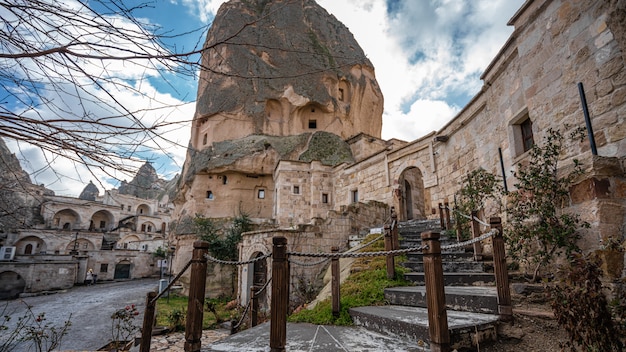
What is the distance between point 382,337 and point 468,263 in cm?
326

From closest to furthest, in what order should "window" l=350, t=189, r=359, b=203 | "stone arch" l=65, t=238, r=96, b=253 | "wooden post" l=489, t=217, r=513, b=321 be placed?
"wooden post" l=489, t=217, r=513, b=321 → "window" l=350, t=189, r=359, b=203 → "stone arch" l=65, t=238, r=96, b=253

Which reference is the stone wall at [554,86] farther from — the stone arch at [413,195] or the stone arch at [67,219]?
the stone arch at [67,219]

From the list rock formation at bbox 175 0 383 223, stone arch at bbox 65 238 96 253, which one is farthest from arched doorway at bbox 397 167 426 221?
stone arch at bbox 65 238 96 253

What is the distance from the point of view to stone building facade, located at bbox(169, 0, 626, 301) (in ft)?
12.0

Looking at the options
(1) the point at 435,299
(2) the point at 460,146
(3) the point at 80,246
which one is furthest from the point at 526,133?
(3) the point at 80,246

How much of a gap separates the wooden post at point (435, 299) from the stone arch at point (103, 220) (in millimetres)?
51920

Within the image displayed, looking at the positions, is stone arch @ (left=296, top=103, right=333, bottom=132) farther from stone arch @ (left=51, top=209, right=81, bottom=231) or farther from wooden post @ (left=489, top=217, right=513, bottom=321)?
stone arch @ (left=51, top=209, right=81, bottom=231)

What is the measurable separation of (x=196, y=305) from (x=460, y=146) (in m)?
9.44

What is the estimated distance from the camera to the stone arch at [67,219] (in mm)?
39781

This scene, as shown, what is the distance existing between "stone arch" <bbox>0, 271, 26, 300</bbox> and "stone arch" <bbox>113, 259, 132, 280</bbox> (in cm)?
861

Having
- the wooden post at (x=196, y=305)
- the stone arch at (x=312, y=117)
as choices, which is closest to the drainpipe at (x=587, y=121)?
the wooden post at (x=196, y=305)


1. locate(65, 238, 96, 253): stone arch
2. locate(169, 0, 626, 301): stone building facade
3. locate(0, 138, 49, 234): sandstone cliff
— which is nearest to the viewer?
locate(0, 138, 49, 234): sandstone cliff

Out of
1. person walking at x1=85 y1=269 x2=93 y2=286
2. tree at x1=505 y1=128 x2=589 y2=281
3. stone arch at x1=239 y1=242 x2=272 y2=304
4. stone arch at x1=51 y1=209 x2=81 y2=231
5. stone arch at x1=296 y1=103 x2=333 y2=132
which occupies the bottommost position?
person walking at x1=85 y1=269 x2=93 y2=286

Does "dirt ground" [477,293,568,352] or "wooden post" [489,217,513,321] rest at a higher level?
"wooden post" [489,217,513,321]
